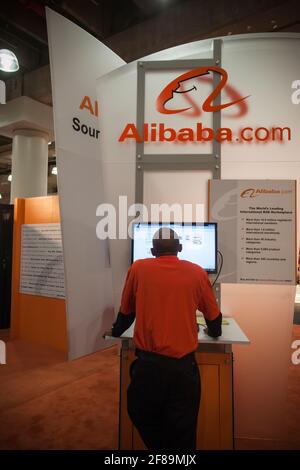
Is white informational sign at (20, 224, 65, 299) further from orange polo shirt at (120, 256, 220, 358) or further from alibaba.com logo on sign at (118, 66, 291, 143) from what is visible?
orange polo shirt at (120, 256, 220, 358)

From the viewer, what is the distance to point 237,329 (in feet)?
7.13

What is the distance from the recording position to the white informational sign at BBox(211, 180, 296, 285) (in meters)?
2.49

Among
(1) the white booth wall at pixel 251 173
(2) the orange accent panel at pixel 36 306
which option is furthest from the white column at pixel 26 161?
(1) the white booth wall at pixel 251 173

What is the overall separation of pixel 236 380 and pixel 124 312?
1218 millimetres

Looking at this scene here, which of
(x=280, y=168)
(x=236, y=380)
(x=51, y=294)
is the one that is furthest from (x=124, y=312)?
(x=51, y=294)

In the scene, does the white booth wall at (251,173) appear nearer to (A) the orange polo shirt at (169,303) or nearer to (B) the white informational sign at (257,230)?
(B) the white informational sign at (257,230)

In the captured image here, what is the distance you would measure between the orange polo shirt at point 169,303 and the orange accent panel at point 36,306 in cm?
309

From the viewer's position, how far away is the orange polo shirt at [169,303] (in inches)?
66.1

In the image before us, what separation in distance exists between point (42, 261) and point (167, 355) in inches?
140

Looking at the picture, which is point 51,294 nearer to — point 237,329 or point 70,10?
point 237,329

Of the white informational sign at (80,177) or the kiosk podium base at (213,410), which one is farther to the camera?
the white informational sign at (80,177)

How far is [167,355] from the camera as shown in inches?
65.9

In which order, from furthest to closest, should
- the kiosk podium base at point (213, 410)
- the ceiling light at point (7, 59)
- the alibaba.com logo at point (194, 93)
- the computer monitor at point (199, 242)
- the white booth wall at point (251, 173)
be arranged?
the ceiling light at point (7, 59) < the alibaba.com logo at point (194, 93) < the white booth wall at point (251, 173) < the computer monitor at point (199, 242) < the kiosk podium base at point (213, 410)

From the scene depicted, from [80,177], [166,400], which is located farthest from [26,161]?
[166,400]
